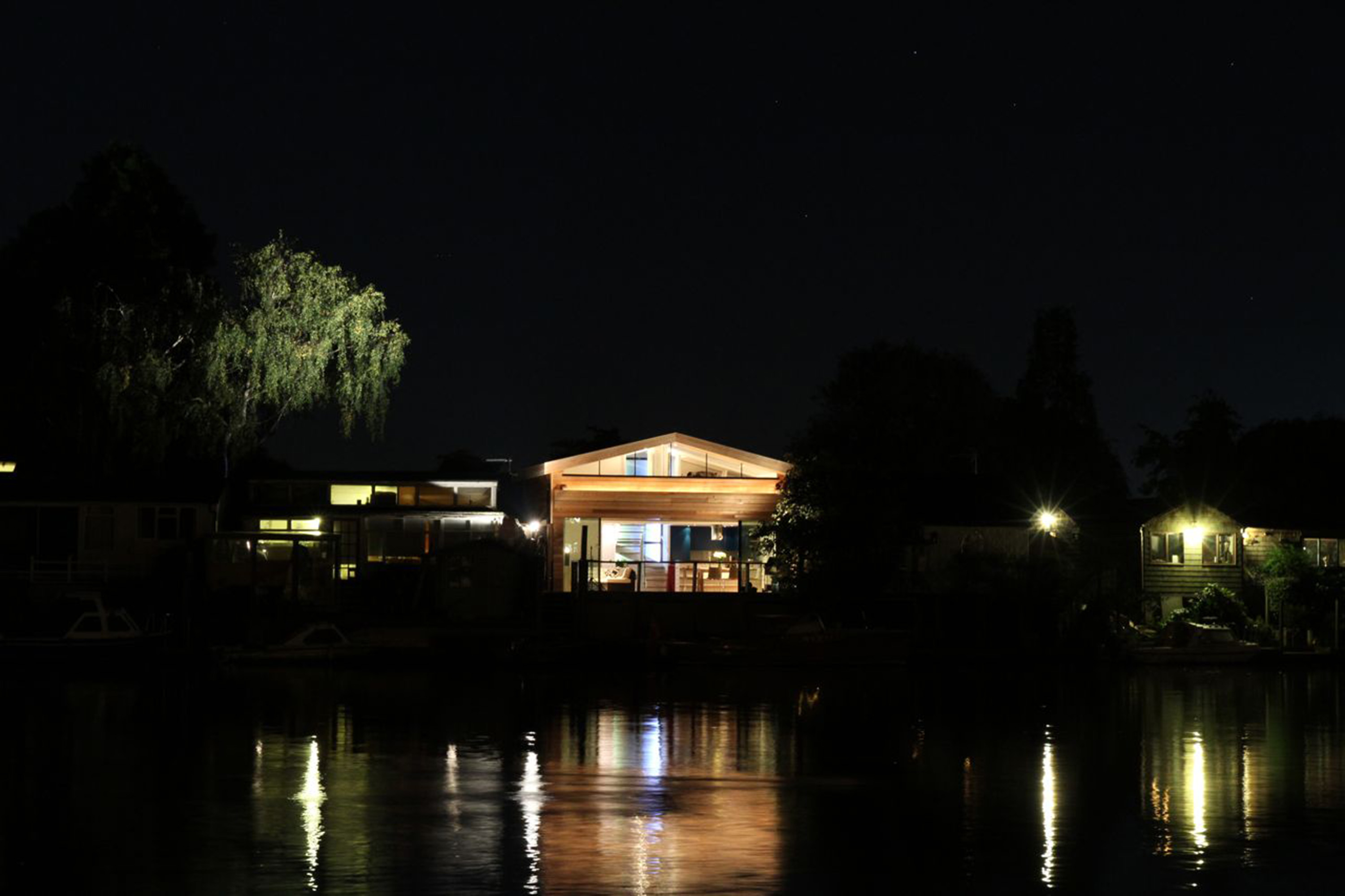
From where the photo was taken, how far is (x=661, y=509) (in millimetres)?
62219

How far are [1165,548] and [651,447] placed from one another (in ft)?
66.8

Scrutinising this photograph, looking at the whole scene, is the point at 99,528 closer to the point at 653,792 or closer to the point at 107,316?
the point at 107,316

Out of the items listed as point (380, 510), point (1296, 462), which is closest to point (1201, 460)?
point (1296, 462)

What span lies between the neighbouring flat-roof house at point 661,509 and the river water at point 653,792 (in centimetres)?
1704

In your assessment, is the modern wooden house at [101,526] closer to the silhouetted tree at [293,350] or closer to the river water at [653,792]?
the silhouetted tree at [293,350]

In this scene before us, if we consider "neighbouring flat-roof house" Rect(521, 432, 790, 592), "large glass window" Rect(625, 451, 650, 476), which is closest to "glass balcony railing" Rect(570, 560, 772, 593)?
"neighbouring flat-roof house" Rect(521, 432, 790, 592)

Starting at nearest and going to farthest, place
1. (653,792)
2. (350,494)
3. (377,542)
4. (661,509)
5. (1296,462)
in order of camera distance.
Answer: (653,792)
(661,509)
(377,542)
(350,494)
(1296,462)

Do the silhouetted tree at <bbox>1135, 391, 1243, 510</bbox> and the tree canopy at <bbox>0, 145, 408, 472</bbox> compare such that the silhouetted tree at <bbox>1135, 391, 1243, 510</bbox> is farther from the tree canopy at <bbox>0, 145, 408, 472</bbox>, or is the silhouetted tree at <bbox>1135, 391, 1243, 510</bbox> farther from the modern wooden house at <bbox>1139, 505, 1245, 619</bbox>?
the tree canopy at <bbox>0, 145, 408, 472</bbox>

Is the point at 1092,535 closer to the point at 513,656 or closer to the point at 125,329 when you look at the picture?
the point at 513,656

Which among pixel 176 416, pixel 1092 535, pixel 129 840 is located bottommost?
pixel 129 840

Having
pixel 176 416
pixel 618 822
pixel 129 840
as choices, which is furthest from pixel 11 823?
pixel 176 416

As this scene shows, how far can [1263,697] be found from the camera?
1823 inches

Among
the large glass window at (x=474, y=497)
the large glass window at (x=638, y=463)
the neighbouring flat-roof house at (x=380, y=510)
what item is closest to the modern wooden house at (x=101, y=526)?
the neighbouring flat-roof house at (x=380, y=510)

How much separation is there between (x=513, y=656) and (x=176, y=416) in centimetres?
1934
